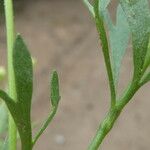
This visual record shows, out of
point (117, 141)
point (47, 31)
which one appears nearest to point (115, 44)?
point (117, 141)

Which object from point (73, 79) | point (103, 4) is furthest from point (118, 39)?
point (73, 79)

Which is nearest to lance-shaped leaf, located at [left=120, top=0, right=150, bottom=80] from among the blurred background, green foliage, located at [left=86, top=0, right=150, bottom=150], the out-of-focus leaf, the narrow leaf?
green foliage, located at [left=86, top=0, right=150, bottom=150]

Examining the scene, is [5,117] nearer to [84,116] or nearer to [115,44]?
[115,44]

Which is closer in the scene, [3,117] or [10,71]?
[10,71]

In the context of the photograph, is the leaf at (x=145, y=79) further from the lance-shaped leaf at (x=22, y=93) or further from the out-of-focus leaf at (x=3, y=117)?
the out-of-focus leaf at (x=3, y=117)

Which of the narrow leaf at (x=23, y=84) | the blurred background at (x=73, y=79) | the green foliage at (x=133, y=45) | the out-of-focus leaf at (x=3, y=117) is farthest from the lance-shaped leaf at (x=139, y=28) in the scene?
the blurred background at (x=73, y=79)

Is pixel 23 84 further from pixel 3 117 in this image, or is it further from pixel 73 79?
pixel 73 79
